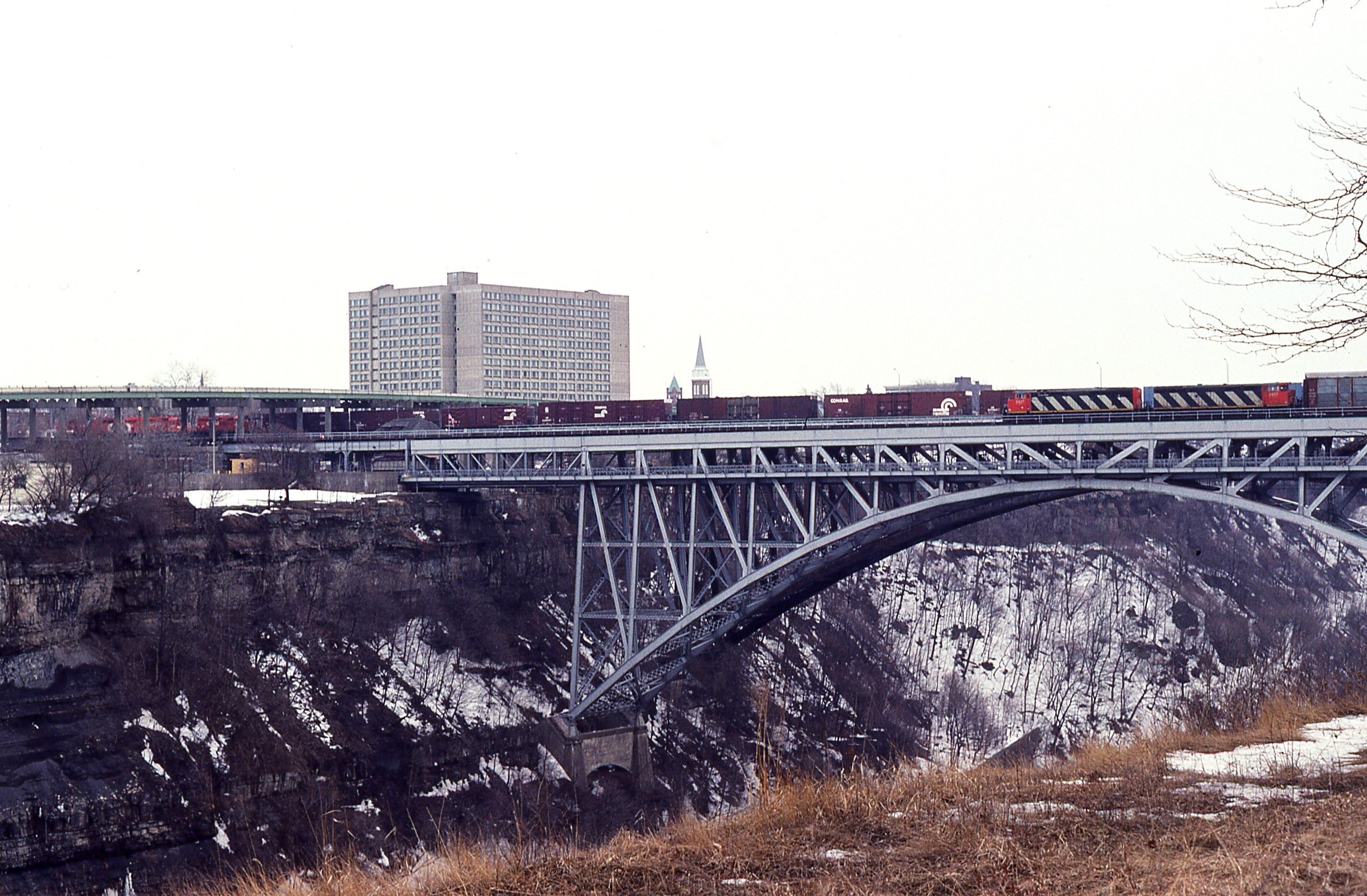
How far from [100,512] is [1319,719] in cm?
3915

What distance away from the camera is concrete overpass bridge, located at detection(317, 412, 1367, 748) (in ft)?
93.0

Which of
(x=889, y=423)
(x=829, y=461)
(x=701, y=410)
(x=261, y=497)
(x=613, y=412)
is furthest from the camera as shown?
(x=613, y=412)

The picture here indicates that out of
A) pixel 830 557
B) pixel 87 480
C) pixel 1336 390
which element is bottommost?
pixel 830 557

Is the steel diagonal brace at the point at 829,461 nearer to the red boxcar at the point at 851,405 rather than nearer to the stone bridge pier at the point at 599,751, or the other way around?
the red boxcar at the point at 851,405

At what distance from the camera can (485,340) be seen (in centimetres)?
16900

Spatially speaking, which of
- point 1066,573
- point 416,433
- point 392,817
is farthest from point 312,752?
point 1066,573

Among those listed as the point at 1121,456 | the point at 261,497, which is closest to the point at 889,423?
the point at 1121,456

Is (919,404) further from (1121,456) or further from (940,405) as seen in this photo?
(1121,456)

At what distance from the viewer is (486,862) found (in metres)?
10.1

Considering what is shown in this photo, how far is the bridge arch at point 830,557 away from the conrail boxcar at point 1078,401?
8.59ft

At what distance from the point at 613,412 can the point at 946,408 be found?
1595 cm

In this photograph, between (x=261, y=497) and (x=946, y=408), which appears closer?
(x=946, y=408)

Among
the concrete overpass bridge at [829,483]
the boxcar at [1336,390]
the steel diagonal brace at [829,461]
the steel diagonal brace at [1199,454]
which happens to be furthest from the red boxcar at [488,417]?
the boxcar at [1336,390]

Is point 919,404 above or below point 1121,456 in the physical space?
above
